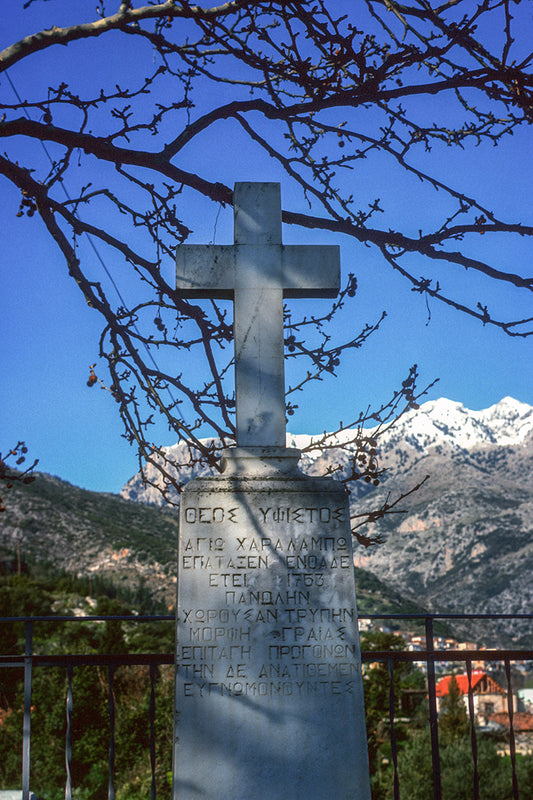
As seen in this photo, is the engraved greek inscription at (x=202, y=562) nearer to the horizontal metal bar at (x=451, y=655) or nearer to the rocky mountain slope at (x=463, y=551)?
the horizontal metal bar at (x=451, y=655)

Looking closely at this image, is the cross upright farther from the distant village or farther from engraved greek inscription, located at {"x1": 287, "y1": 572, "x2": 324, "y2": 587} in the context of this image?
the distant village

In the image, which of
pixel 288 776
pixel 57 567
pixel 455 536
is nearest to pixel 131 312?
pixel 288 776

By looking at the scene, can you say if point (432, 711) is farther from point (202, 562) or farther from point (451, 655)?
point (202, 562)

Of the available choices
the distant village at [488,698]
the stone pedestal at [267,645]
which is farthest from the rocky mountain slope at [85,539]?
the stone pedestal at [267,645]

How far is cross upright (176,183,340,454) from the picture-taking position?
3629 mm

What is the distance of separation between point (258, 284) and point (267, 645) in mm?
1816

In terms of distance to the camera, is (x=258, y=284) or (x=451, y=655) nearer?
(x=258, y=284)

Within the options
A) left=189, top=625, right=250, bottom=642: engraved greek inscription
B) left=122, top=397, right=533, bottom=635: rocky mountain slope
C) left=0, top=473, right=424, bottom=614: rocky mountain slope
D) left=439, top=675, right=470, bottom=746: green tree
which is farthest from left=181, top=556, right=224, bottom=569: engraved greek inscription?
left=122, top=397, right=533, bottom=635: rocky mountain slope

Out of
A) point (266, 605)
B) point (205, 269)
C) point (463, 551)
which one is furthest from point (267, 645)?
point (463, 551)

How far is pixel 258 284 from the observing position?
150 inches

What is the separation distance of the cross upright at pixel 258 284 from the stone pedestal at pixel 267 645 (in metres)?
0.34

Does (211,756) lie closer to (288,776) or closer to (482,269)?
(288,776)

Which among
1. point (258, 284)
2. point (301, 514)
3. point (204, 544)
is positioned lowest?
point (204, 544)

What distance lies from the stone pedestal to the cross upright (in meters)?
0.34
